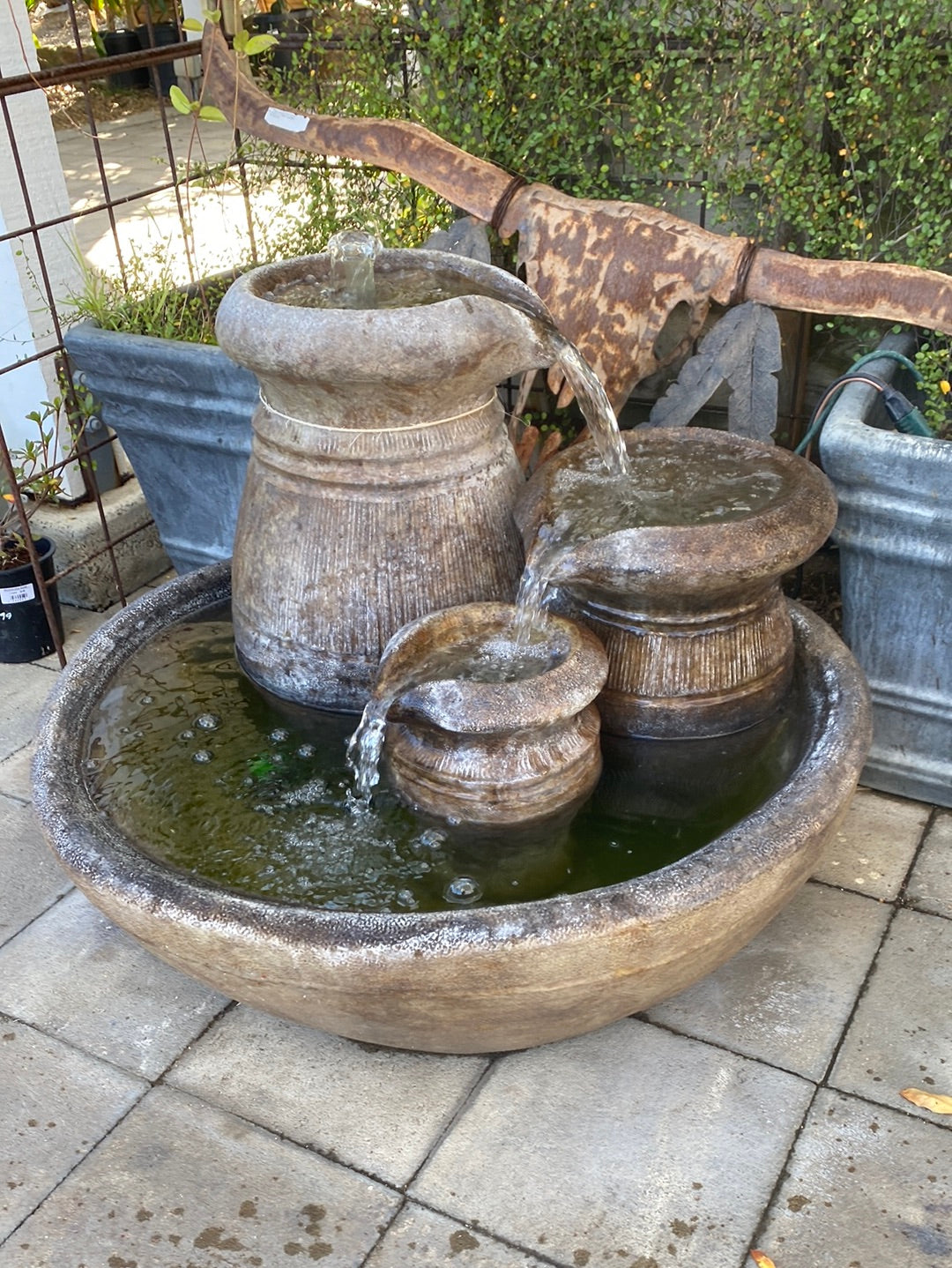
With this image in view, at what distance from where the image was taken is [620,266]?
2.96 metres

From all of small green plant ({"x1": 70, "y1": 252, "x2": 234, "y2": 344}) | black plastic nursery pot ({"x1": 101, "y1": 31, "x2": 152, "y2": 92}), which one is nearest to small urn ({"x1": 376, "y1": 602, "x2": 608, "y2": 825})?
small green plant ({"x1": 70, "y1": 252, "x2": 234, "y2": 344})

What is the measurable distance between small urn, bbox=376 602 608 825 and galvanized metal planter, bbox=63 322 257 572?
128cm

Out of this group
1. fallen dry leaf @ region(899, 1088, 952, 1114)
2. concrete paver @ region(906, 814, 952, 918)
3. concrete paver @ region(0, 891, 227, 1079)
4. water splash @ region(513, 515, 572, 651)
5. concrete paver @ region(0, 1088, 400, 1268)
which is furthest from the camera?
concrete paver @ region(906, 814, 952, 918)

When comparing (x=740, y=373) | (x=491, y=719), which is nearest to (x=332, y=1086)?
(x=491, y=719)

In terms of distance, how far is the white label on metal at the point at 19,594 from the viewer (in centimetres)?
359

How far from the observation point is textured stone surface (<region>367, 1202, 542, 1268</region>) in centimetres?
193

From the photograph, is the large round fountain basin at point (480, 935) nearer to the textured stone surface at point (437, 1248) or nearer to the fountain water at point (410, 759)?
the fountain water at point (410, 759)

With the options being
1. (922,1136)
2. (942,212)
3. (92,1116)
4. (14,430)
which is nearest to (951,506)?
(942,212)

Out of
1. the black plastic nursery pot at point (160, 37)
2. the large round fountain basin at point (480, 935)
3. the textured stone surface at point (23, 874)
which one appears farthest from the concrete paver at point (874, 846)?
the black plastic nursery pot at point (160, 37)

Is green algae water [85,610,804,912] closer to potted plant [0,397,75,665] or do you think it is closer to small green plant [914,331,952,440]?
small green plant [914,331,952,440]

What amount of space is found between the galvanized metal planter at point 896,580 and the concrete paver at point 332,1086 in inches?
53.3

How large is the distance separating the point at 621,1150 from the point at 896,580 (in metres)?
1.42

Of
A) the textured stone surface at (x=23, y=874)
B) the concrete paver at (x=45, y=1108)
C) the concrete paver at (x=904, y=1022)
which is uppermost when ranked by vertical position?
the concrete paver at (x=45, y=1108)

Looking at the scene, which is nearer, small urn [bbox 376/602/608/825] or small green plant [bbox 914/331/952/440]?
small urn [bbox 376/602/608/825]
